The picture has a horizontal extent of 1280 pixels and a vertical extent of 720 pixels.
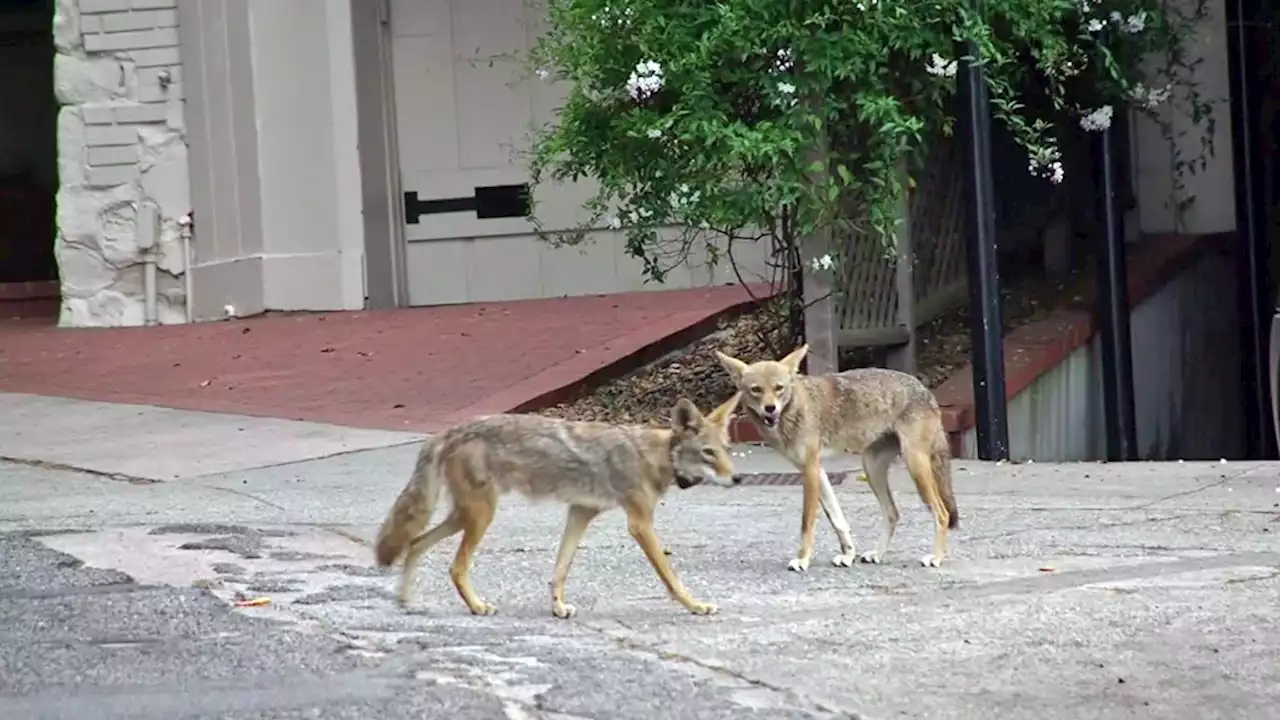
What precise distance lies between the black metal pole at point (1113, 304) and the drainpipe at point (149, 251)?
7.59 m

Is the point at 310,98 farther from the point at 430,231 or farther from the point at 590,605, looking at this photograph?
the point at 590,605

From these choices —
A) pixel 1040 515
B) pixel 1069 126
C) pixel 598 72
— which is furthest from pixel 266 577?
pixel 1069 126

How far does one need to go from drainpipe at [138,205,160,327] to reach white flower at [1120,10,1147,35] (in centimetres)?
806

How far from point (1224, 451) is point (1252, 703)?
1025 centimetres

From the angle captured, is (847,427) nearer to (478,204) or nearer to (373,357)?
(373,357)

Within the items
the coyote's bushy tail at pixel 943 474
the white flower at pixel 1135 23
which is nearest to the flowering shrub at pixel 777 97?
the white flower at pixel 1135 23

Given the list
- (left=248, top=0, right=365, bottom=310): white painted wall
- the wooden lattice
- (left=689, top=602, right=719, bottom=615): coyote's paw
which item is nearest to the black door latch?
(left=248, top=0, right=365, bottom=310): white painted wall

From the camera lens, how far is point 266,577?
7664 mm

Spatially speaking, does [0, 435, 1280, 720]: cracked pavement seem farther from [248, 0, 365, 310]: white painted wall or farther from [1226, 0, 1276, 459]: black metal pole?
[248, 0, 365, 310]: white painted wall

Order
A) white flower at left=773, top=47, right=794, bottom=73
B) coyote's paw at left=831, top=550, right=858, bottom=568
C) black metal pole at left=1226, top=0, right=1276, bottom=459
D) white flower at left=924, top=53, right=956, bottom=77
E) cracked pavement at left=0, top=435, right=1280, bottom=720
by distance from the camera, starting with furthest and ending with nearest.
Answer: black metal pole at left=1226, top=0, right=1276, bottom=459
white flower at left=924, top=53, right=956, bottom=77
white flower at left=773, top=47, right=794, bottom=73
coyote's paw at left=831, top=550, right=858, bottom=568
cracked pavement at left=0, top=435, right=1280, bottom=720

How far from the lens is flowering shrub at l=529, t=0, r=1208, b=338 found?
35.6 ft

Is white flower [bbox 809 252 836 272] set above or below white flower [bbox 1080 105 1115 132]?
below

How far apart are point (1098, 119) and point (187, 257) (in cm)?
767

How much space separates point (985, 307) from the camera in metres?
11.1
